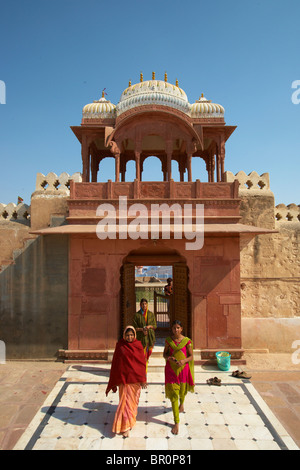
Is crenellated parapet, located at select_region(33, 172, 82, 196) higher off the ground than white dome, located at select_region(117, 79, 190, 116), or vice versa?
white dome, located at select_region(117, 79, 190, 116)

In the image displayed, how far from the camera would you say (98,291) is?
281 inches

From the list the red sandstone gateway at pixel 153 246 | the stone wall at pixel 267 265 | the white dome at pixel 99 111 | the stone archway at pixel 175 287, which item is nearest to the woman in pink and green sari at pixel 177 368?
the red sandstone gateway at pixel 153 246

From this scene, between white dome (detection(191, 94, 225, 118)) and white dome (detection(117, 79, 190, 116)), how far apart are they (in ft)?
0.84

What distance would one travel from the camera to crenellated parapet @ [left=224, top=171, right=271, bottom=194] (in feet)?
28.6

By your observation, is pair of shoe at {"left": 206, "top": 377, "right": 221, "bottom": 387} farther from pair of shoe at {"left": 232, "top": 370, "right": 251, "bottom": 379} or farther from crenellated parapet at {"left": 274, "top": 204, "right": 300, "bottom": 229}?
crenellated parapet at {"left": 274, "top": 204, "right": 300, "bottom": 229}

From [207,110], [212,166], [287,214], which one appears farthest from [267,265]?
[207,110]

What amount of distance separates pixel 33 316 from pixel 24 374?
4.44 ft

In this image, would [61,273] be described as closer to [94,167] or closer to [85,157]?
[85,157]

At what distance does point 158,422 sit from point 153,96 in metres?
7.47

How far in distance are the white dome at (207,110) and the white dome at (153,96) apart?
0.84ft

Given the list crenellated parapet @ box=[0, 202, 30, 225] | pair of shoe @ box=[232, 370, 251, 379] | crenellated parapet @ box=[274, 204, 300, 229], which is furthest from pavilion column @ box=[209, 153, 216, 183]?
crenellated parapet @ box=[0, 202, 30, 225]

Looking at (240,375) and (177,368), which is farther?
(240,375)

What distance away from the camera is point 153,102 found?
7.75 m
